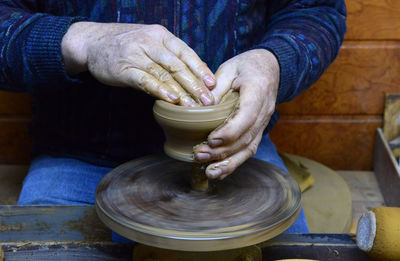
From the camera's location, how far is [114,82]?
3.56 feet

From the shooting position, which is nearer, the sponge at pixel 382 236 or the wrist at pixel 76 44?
the sponge at pixel 382 236

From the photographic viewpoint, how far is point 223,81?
106 centimetres

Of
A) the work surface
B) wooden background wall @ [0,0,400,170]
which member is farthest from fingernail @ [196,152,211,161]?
wooden background wall @ [0,0,400,170]

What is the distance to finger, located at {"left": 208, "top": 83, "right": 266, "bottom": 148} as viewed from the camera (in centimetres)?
96

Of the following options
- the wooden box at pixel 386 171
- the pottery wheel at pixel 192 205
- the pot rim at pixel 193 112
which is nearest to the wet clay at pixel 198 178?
the pottery wheel at pixel 192 205

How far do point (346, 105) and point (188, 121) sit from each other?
1.34 meters

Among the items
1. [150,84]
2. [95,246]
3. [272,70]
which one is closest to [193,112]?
[150,84]

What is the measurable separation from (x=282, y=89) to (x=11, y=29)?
2.31 feet

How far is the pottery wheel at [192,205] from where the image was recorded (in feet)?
2.98

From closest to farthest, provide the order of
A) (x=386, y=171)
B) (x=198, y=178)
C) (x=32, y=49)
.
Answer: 1. (x=198, y=178)
2. (x=32, y=49)
3. (x=386, y=171)

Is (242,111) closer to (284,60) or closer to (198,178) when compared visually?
(198,178)

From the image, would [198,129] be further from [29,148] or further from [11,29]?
[29,148]

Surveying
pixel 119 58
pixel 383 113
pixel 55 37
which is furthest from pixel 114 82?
pixel 383 113

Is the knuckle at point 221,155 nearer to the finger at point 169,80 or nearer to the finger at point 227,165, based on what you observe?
the finger at point 227,165
